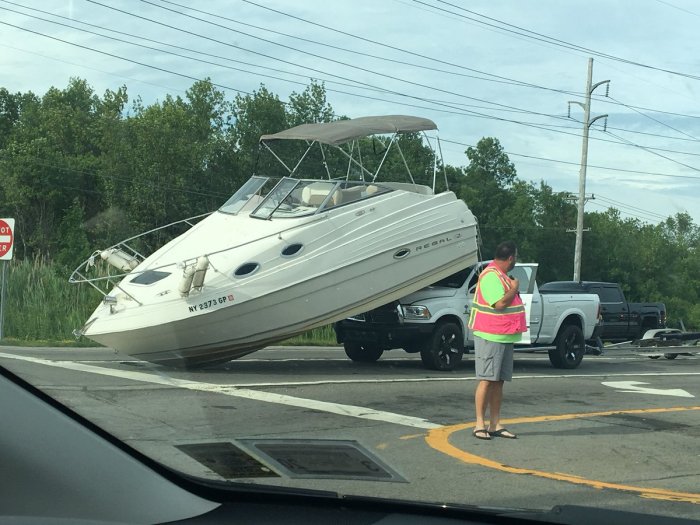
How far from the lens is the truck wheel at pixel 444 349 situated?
42.9 ft

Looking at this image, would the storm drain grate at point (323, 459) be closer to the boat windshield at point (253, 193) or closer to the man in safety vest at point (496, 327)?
the man in safety vest at point (496, 327)

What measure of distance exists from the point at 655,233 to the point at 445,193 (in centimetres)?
313

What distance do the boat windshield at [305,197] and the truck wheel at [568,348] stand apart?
5.62 meters

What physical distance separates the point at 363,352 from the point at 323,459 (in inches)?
428

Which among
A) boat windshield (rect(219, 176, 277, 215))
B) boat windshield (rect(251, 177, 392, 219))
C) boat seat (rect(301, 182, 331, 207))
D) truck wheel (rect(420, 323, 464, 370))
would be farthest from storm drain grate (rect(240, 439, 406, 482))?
truck wheel (rect(420, 323, 464, 370))

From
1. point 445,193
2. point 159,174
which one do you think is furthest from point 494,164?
point 445,193

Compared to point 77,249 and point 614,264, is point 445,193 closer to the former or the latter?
point 614,264

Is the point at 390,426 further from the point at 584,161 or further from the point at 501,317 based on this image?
the point at 584,161

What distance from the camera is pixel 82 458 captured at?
1695mm

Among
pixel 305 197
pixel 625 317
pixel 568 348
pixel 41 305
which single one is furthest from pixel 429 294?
pixel 625 317

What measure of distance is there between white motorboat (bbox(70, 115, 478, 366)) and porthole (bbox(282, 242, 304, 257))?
13mm

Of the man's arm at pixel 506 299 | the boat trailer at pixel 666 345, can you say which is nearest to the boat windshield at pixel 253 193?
the man's arm at pixel 506 299

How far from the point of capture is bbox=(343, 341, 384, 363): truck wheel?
1334cm

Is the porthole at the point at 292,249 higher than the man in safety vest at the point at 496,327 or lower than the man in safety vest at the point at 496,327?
higher
